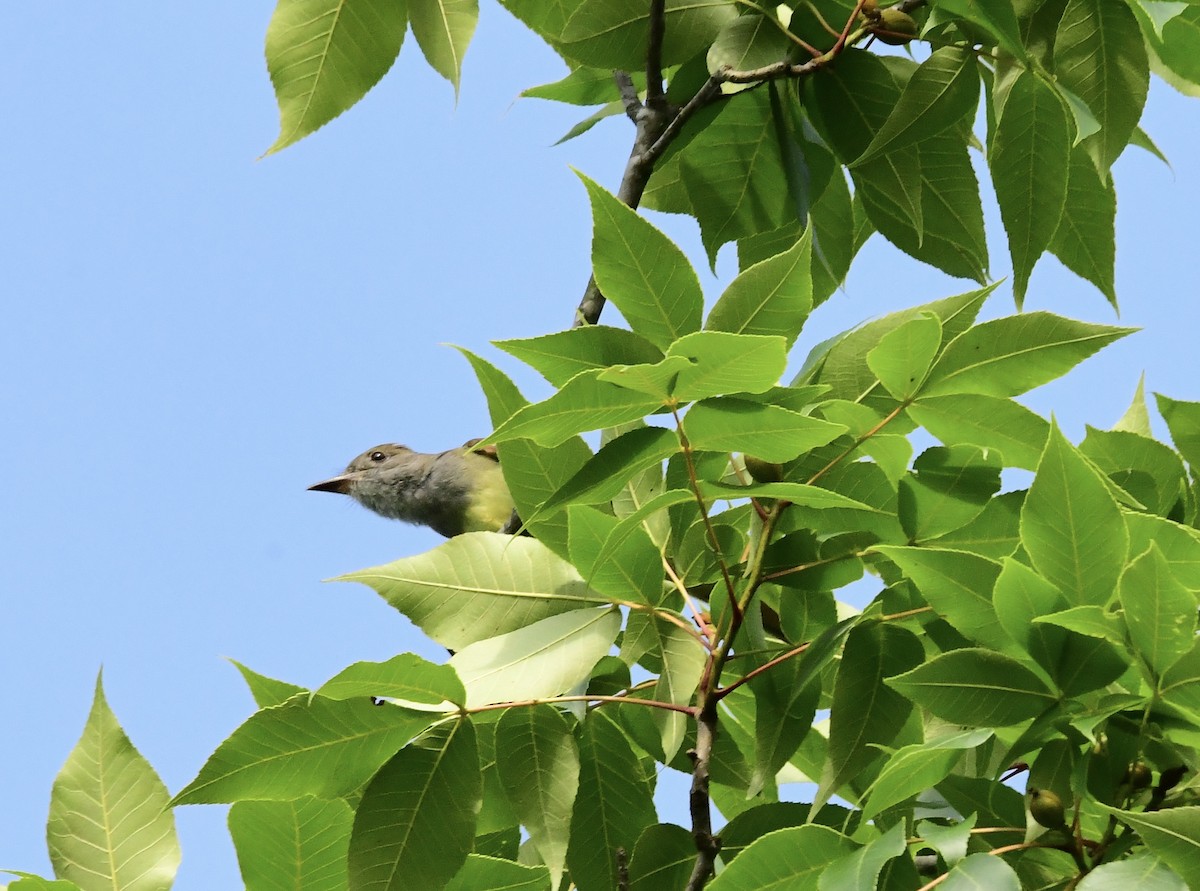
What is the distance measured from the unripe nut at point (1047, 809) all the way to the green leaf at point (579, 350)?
2.41 ft

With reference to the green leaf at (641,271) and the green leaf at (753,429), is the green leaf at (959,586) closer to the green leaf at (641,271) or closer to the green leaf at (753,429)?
the green leaf at (753,429)

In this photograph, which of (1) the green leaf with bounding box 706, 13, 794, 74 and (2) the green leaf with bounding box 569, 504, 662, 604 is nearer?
(2) the green leaf with bounding box 569, 504, 662, 604

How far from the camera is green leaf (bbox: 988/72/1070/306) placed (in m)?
2.37

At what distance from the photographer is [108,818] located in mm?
1923

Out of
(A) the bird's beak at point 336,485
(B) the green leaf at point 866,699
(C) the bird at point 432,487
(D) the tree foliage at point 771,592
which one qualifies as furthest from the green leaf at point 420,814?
(A) the bird's beak at point 336,485

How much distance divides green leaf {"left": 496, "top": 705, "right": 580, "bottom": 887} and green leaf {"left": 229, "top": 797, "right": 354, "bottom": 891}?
0.81ft

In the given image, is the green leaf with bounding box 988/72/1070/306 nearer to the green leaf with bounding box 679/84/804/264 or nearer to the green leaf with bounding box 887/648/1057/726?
the green leaf with bounding box 679/84/804/264

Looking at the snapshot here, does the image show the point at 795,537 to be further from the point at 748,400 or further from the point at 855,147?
the point at 855,147

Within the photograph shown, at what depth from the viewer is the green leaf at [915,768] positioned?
1.52 m

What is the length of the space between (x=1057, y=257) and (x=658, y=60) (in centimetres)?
88

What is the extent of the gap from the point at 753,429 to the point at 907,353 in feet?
0.77

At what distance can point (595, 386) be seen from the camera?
1.63m

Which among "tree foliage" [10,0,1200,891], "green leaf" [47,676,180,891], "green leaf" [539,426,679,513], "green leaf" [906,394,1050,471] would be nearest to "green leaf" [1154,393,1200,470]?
"tree foliage" [10,0,1200,891]

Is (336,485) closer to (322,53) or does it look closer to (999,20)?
(322,53)
